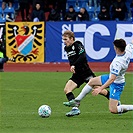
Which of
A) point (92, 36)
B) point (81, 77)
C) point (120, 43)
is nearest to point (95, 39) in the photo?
point (92, 36)

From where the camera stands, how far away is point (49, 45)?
2625 centimetres

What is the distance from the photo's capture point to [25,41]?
86.2ft

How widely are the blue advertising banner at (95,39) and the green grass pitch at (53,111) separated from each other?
4.96 meters

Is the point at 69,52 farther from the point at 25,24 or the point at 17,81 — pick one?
the point at 25,24

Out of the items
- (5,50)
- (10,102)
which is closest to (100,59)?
(5,50)

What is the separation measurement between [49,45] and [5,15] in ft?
16.6

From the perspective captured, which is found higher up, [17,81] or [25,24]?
[25,24]

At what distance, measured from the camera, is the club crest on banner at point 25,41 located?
26156 millimetres

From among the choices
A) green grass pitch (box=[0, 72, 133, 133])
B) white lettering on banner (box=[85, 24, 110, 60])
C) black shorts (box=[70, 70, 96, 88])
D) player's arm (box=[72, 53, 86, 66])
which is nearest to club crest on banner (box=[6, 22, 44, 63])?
white lettering on banner (box=[85, 24, 110, 60])

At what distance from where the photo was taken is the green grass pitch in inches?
411

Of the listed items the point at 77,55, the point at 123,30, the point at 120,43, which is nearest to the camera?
the point at 120,43

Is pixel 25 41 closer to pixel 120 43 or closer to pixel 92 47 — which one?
pixel 92 47

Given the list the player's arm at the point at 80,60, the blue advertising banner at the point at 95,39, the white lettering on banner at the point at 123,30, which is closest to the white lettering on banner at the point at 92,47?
the blue advertising banner at the point at 95,39

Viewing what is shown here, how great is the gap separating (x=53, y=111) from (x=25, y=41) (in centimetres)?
1344
